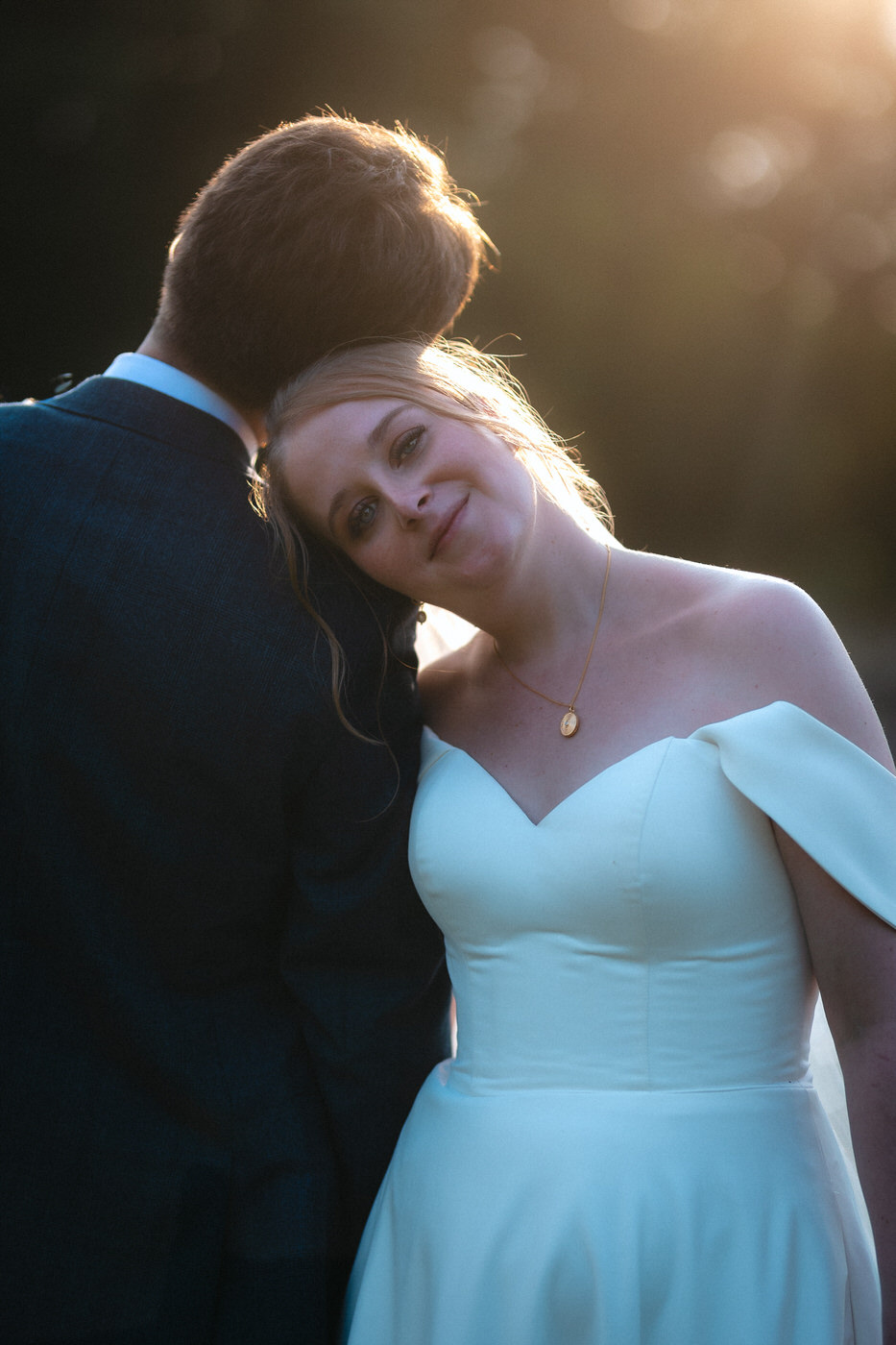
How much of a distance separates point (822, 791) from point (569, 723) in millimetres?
475

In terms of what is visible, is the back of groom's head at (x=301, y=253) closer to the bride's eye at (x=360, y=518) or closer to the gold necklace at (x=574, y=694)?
the bride's eye at (x=360, y=518)

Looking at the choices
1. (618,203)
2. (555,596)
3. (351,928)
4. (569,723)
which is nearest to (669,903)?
(569,723)

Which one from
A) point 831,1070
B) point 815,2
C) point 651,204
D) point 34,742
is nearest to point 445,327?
point 34,742

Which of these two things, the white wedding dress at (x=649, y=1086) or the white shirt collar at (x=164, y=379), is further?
the white shirt collar at (x=164, y=379)

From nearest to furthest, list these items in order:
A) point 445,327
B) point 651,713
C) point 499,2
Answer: point 651,713 < point 445,327 < point 499,2

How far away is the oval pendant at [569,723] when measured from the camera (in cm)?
190

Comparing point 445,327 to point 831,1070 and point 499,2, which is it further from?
point 499,2

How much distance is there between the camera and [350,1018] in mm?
1777

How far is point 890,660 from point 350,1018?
43.4 ft

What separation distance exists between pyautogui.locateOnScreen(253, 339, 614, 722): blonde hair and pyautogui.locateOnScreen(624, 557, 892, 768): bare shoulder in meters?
0.44

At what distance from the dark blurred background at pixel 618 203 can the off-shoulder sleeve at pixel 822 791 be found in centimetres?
848

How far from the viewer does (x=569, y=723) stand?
1915mm

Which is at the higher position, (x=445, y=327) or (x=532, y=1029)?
(x=445, y=327)

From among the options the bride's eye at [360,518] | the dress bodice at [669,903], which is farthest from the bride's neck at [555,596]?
the dress bodice at [669,903]
